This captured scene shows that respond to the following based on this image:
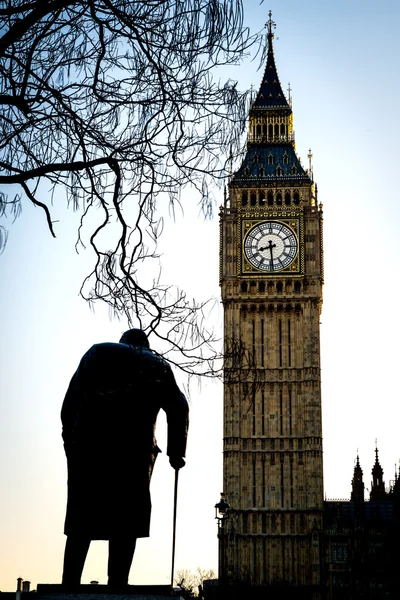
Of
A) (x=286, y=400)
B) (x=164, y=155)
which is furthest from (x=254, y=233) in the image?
(x=164, y=155)

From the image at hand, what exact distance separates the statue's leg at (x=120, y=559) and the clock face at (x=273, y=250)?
61.3 meters

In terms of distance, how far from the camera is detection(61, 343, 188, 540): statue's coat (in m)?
9.76

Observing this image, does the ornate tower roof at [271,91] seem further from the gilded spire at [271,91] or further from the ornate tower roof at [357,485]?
the ornate tower roof at [357,485]

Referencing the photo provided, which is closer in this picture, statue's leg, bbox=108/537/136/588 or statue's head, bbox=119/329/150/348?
statue's leg, bbox=108/537/136/588

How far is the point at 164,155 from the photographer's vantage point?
10344 mm

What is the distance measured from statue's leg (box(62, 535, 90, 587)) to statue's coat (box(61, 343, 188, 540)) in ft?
0.23

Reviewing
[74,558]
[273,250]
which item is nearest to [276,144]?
[273,250]

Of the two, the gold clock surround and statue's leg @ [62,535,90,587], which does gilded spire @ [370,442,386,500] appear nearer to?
the gold clock surround

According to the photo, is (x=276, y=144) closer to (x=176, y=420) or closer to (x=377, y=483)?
(x=377, y=483)

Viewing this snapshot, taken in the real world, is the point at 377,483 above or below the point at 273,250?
below

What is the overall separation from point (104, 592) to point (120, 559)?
44 cm

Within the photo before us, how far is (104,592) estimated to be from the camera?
30.9 ft

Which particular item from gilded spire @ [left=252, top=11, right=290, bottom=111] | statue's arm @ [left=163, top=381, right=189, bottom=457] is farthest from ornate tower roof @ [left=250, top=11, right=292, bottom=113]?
statue's arm @ [left=163, top=381, right=189, bottom=457]

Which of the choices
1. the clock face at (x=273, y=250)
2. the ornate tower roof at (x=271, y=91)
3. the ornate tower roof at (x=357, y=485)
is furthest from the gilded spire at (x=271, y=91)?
the ornate tower roof at (x=357, y=485)
